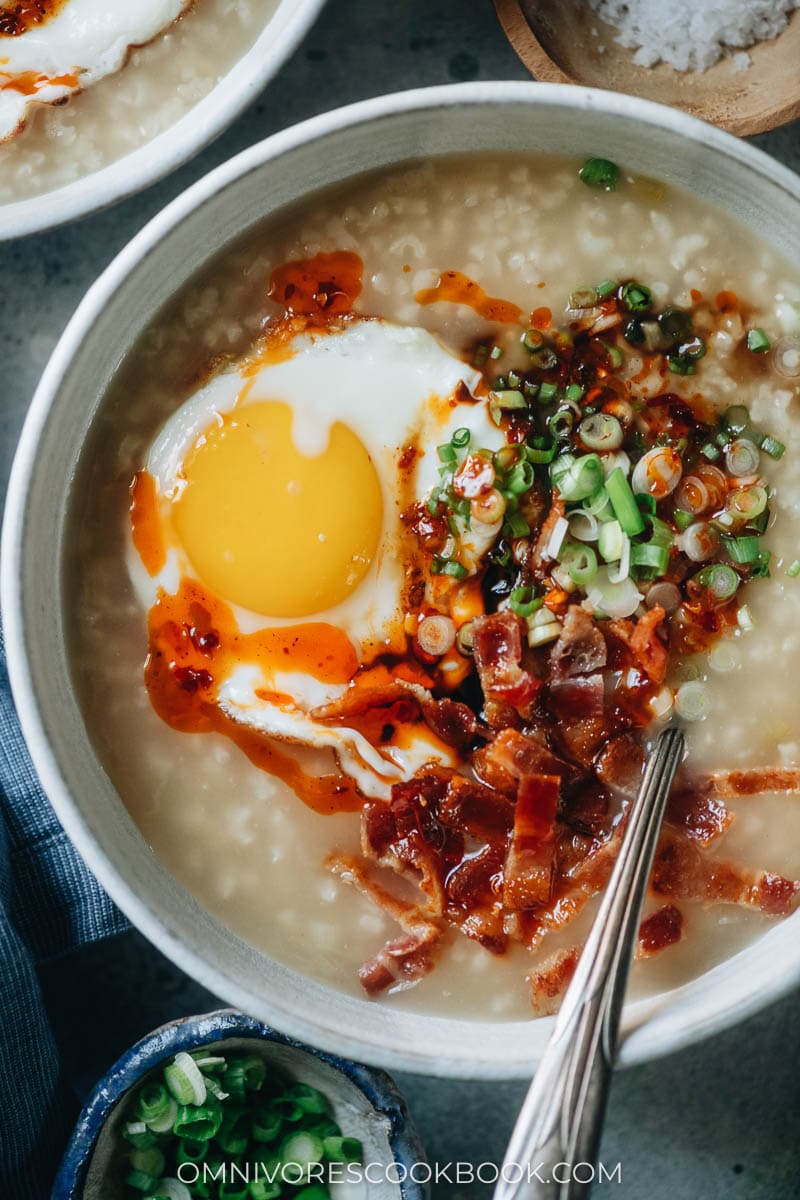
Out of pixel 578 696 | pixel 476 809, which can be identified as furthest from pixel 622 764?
pixel 476 809

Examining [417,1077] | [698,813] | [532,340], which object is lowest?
[417,1077]

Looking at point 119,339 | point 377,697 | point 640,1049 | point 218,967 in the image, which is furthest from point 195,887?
point 119,339

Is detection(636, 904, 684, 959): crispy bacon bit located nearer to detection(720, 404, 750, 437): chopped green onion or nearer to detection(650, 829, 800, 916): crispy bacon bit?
detection(650, 829, 800, 916): crispy bacon bit

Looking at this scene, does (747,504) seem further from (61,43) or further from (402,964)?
(61,43)

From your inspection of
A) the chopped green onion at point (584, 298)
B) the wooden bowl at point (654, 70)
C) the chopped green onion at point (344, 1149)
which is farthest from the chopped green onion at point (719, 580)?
the chopped green onion at point (344, 1149)

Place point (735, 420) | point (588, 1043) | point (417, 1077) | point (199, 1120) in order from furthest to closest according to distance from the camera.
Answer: point (417, 1077) < point (199, 1120) < point (735, 420) < point (588, 1043)

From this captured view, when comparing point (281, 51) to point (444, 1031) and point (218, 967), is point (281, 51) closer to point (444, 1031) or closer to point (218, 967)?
point (218, 967)
